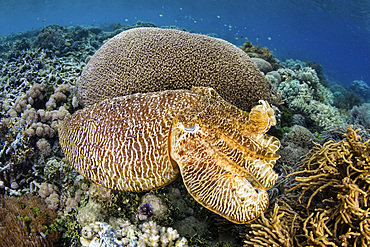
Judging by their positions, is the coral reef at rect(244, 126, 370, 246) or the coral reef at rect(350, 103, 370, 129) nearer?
the coral reef at rect(244, 126, 370, 246)

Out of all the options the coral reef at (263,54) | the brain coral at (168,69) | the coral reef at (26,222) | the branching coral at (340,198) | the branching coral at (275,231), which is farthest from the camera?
the coral reef at (263,54)

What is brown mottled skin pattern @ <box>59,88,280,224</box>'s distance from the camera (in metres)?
2.17

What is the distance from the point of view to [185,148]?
220 cm

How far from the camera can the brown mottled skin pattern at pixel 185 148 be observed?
7.13ft

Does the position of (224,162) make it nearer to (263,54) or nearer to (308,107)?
(308,107)

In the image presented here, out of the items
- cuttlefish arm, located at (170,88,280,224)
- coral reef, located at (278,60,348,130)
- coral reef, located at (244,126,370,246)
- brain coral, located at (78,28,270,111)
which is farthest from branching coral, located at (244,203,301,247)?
coral reef, located at (278,60,348,130)

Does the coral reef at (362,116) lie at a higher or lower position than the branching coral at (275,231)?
lower

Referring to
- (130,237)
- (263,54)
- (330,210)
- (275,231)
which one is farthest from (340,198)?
(263,54)

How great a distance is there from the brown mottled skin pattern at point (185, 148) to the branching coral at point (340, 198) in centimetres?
52

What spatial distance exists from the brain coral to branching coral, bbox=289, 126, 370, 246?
202 cm

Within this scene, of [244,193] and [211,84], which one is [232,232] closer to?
[244,193]

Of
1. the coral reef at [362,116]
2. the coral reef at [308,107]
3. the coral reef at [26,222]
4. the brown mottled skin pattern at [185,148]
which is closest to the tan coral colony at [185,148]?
the brown mottled skin pattern at [185,148]

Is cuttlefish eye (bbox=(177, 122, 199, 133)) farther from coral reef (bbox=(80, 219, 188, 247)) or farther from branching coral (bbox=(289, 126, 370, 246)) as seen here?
branching coral (bbox=(289, 126, 370, 246))

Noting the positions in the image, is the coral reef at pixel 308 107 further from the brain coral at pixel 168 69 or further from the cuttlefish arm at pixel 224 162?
the cuttlefish arm at pixel 224 162
